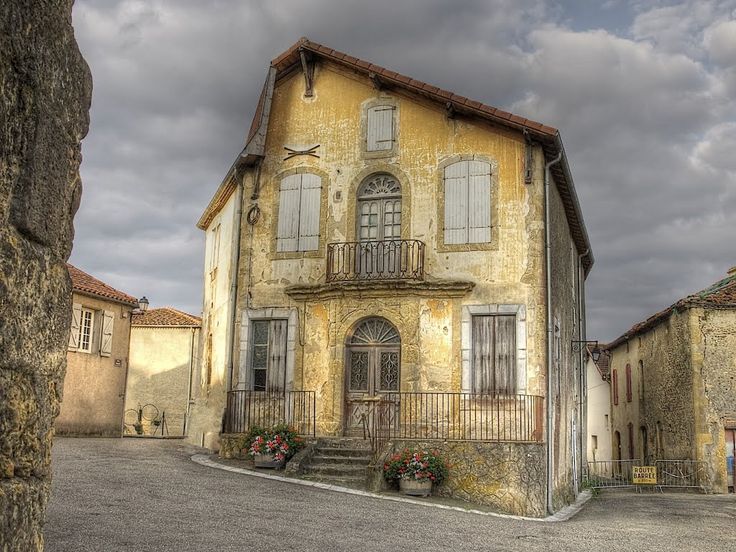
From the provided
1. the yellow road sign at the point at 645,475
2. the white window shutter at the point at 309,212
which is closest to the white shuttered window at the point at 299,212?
the white window shutter at the point at 309,212

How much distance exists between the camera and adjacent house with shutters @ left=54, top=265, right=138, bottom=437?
2422 cm

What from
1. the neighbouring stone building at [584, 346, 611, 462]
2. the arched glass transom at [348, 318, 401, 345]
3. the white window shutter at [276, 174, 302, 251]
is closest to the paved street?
the arched glass transom at [348, 318, 401, 345]

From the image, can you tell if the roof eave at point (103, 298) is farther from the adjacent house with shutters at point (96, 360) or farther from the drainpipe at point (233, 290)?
the drainpipe at point (233, 290)

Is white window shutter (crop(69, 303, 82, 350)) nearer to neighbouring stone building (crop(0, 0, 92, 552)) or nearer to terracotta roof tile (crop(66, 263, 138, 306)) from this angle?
terracotta roof tile (crop(66, 263, 138, 306))

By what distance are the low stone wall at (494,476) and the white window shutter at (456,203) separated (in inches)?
173

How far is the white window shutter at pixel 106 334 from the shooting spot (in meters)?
25.3

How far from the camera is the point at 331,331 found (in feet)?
56.4

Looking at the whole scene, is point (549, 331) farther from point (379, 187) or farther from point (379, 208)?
point (379, 187)

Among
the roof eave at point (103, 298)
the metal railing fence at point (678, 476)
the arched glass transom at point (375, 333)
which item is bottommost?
the metal railing fence at point (678, 476)

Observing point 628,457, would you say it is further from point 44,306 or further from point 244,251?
point 44,306

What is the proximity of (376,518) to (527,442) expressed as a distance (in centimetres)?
478

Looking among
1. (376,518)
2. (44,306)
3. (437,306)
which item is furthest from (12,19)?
(437,306)

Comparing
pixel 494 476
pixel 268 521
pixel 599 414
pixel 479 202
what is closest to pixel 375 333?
pixel 479 202

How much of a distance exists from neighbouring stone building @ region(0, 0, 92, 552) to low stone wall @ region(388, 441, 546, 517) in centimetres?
1291
